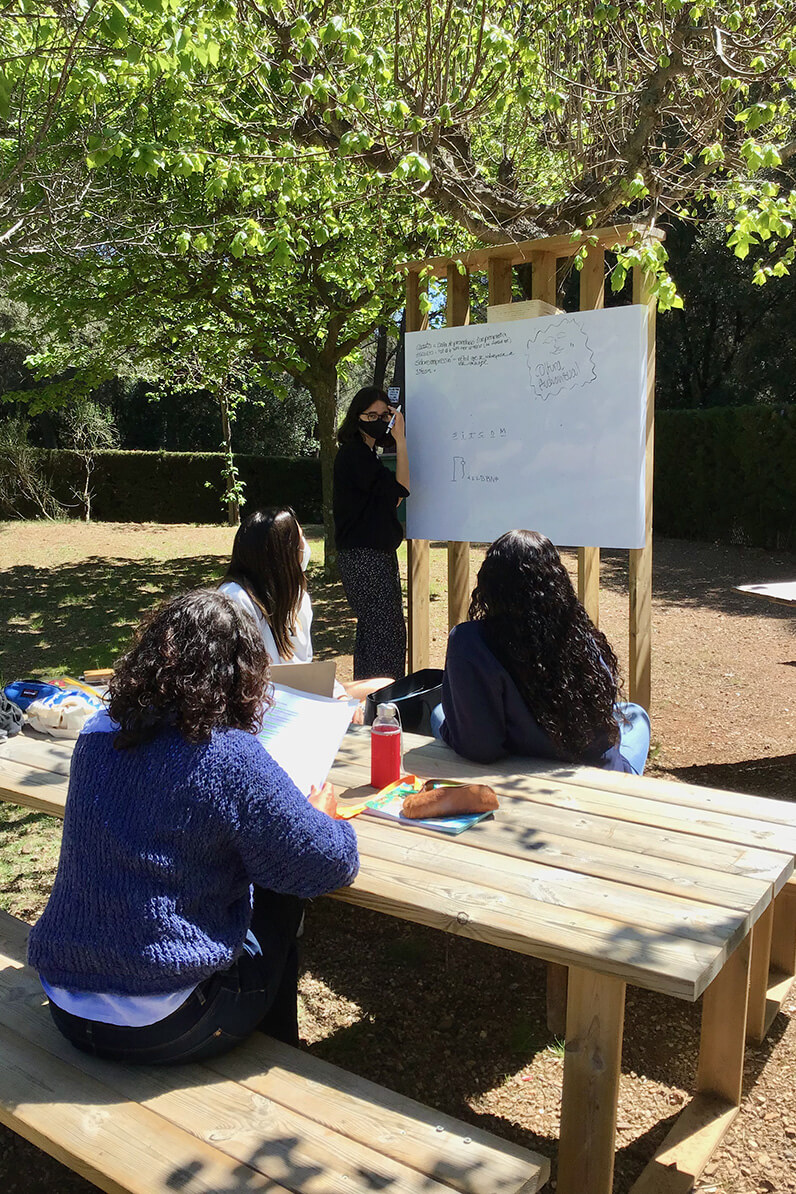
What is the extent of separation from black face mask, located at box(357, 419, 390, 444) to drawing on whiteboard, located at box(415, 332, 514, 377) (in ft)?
1.18

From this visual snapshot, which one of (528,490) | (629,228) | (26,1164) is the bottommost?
(26,1164)

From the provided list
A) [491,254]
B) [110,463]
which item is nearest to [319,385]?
[491,254]

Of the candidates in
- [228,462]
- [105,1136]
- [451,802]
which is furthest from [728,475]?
[105,1136]

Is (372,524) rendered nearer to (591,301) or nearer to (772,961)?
(591,301)

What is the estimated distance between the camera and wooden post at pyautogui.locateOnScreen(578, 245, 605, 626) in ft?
14.2

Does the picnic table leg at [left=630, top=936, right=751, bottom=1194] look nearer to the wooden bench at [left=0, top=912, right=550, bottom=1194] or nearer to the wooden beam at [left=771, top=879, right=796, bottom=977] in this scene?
the wooden beam at [left=771, top=879, right=796, bottom=977]

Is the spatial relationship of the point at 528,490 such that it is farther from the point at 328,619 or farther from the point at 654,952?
the point at 328,619

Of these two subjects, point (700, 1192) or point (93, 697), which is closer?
point (700, 1192)

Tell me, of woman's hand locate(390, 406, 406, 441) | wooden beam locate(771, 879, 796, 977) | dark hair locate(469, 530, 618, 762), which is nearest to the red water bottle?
dark hair locate(469, 530, 618, 762)

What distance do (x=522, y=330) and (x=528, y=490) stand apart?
77cm

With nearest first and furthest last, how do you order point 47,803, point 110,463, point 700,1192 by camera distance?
point 700,1192
point 47,803
point 110,463

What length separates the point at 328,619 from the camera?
374 inches

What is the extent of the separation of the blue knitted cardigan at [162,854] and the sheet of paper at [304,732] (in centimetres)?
48

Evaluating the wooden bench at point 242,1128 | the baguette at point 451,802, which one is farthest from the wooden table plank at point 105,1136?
the baguette at point 451,802
